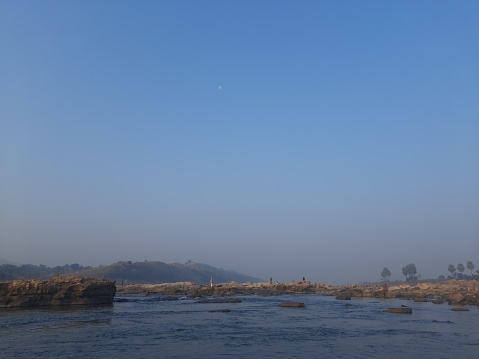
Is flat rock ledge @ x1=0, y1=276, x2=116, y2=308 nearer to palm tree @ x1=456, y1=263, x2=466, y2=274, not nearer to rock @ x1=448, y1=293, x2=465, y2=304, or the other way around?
rock @ x1=448, y1=293, x2=465, y2=304

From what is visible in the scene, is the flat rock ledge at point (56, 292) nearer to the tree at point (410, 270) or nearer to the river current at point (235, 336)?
the river current at point (235, 336)

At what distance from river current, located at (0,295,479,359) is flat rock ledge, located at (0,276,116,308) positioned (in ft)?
21.0

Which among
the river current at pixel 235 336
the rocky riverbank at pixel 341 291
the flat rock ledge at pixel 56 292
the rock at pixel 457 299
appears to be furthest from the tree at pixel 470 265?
the flat rock ledge at pixel 56 292

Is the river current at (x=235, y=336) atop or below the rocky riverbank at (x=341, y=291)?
below

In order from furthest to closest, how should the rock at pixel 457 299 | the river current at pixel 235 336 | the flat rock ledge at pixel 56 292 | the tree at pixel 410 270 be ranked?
the tree at pixel 410 270 < the rock at pixel 457 299 < the flat rock ledge at pixel 56 292 < the river current at pixel 235 336

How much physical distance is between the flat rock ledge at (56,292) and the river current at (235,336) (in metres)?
6.39

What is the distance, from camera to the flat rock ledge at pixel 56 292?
36.2 m

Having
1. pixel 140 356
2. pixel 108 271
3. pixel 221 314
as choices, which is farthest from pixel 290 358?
pixel 108 271

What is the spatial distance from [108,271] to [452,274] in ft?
495

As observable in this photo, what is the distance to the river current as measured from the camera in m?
16.5

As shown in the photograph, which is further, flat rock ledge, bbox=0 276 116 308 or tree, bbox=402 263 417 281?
tree, bbox=402 263 417 281

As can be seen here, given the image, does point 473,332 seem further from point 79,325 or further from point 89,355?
point 79,325

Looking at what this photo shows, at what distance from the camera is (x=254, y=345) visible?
18.3 meters

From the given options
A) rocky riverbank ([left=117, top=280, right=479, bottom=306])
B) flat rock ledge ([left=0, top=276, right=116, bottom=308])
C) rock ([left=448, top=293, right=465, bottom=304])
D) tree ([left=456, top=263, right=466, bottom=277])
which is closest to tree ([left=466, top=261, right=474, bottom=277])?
tree ([left=456, top=263, right=466, bottom=277])
